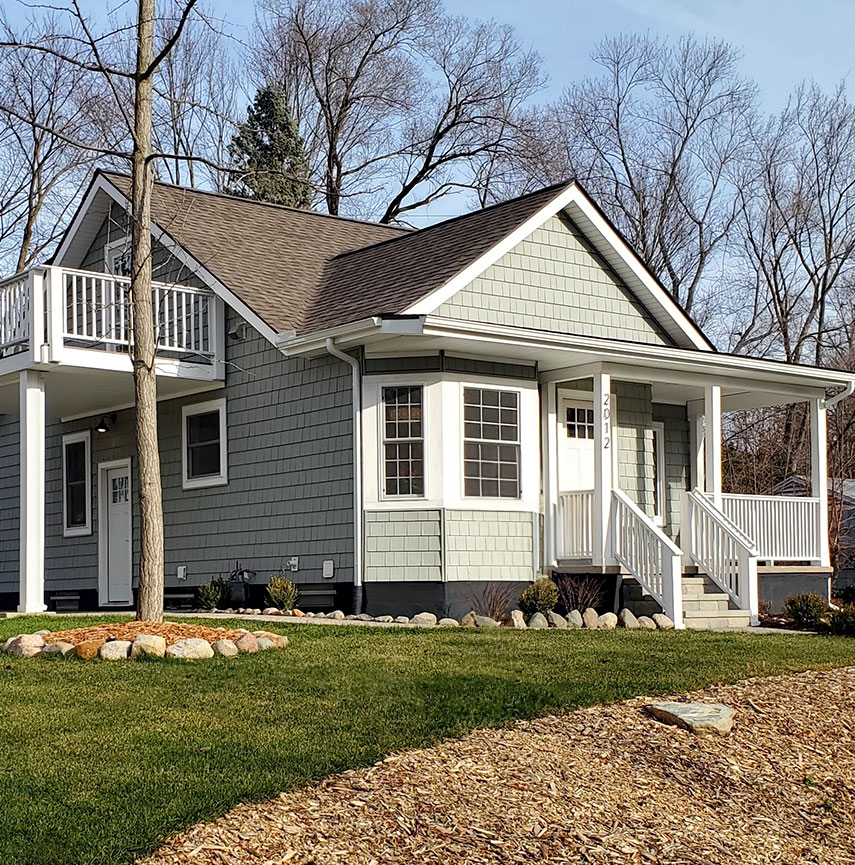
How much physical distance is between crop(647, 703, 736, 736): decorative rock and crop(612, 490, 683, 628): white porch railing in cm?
627

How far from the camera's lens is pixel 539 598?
14.7 m

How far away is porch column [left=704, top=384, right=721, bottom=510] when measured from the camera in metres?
16.2

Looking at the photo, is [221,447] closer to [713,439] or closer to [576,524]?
[576,524]

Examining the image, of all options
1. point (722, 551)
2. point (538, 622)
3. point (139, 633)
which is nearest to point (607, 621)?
point (538, 622)

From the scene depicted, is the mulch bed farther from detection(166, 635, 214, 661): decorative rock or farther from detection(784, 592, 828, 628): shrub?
detection(784, 592, 828, 628): shrub

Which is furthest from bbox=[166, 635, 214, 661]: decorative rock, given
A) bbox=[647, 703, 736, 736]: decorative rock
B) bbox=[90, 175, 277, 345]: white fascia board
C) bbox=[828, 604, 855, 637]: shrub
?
bbox=[828, 604, 855, 637]: shrub

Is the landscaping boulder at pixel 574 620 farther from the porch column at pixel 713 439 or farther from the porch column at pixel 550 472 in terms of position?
the porch column at pixel 713 439

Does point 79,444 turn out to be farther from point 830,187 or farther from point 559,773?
point 830,187

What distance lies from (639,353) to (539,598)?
320cm

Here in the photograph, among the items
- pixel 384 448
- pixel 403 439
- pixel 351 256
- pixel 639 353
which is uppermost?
pixel 351 256

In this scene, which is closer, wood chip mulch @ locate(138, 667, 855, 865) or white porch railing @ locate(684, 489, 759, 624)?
wood chip mulch @ locate(138, 667, 855, 865)

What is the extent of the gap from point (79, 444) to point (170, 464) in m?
2.56

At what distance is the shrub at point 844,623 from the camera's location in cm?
1251

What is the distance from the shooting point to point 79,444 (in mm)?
19750
